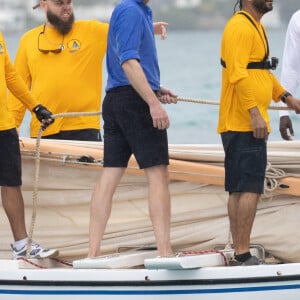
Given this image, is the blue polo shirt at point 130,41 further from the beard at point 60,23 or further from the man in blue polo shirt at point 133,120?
the beard at point 60,23

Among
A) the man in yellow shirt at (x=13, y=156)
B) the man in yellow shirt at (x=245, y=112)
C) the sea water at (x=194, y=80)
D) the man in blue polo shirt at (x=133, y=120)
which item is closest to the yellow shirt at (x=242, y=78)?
the man in yellow shirt at (x=245, y=112)

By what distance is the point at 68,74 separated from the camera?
9.75 meters

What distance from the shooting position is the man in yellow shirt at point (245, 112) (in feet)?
27.0

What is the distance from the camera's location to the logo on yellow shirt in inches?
385

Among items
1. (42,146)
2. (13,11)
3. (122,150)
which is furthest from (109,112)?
(13,11)

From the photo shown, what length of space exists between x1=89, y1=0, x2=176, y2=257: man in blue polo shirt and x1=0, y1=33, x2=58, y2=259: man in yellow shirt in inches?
22.4

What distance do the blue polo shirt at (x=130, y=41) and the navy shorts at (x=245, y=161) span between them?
1.82 feet

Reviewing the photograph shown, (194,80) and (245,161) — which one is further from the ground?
(245,161)

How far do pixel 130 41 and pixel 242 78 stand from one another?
2.16 ft

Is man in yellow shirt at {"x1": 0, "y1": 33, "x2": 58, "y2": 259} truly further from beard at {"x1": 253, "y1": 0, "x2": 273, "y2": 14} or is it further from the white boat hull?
beard at {"x1": 253, "y1": 0, "x2": 273, "y2": 14}

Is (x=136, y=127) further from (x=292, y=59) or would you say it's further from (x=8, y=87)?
(x=292, y=59)

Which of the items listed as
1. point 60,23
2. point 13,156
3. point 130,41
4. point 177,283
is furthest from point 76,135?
point 177,283

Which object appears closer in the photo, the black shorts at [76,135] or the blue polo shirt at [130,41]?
the blue polo shirt at [130,41]

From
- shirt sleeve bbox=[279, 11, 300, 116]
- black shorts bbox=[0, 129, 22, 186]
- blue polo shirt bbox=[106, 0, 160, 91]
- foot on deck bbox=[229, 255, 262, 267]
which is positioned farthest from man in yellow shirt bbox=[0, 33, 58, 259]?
shirt sleeve bbox=[279, 11, 300, 116]
